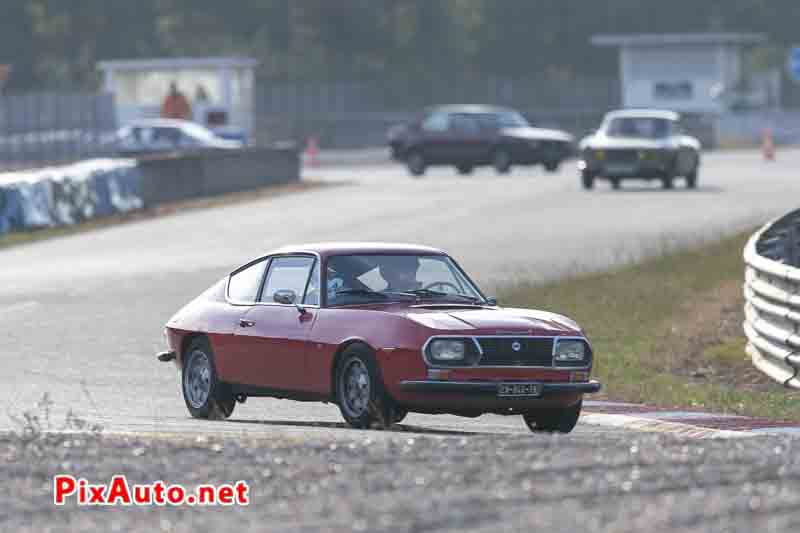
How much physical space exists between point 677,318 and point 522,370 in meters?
9.68

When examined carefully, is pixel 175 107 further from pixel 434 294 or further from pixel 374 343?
pixel 374 343

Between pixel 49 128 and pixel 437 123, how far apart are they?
10933mm

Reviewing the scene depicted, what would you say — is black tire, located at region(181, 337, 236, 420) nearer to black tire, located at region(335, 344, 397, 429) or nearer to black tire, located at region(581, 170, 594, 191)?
black tire, located at region(335, 344, 397, 429)

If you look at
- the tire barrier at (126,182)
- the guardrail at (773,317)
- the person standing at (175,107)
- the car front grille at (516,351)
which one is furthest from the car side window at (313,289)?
the person standing at (175,107)

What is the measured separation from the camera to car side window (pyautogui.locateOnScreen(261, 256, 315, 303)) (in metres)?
13.6

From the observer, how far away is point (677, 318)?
21938 millimetres

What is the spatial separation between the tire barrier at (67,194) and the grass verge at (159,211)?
0.17 meters

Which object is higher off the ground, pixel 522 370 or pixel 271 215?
pixel 522 370

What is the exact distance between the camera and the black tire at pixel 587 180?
1731 inches

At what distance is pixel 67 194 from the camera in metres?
37.0

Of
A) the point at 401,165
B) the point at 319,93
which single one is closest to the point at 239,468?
the point at 401,165

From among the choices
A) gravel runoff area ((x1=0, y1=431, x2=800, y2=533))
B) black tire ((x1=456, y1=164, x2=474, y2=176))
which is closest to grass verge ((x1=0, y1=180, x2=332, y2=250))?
black tire ((x1=456, y1=164, x2=474, y2=176))

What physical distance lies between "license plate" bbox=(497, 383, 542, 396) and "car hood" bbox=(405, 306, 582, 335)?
1.05 feet

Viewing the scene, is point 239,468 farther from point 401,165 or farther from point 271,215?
point 401,165
